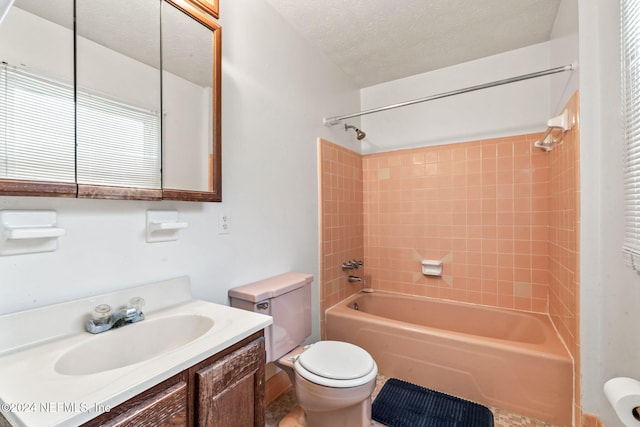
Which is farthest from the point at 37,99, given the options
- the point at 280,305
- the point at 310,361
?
the point at 310,361

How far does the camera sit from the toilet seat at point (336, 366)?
1.30 m

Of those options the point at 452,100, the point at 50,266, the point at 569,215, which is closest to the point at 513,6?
the point at 452,100

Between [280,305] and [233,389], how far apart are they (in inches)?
25.5

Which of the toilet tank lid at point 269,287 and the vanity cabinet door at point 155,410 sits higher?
the toilet tank lid at point 269,287

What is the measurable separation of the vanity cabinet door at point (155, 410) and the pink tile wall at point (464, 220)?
228 cm

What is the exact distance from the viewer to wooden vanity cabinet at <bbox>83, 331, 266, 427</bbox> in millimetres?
653

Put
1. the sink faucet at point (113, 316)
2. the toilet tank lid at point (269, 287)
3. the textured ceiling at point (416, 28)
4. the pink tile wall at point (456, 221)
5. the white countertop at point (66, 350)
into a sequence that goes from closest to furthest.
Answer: the white countertop at point (66, 350) < the sink faucet at point (113, 316) < the toilet tank lid at point (269, 287) < the textured ceiling at point (416, 28) < the pink tile wall at point (456, 221)

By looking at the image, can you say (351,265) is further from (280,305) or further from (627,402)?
(627,402)

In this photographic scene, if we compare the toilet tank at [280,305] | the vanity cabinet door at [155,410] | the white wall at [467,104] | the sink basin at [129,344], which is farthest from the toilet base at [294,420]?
the white wall at [467,104]

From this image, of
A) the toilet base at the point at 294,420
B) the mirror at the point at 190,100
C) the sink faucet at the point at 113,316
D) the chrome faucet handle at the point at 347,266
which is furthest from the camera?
the chrome faucet handle at the point at 347,266

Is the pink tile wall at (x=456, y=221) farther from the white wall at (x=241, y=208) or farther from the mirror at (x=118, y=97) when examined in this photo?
the mirror at (x=118, y=97)

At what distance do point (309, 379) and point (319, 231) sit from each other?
43.8 inches

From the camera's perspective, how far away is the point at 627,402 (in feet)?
2.69

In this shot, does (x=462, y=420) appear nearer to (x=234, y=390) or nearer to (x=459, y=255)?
(x=459, y=255)
